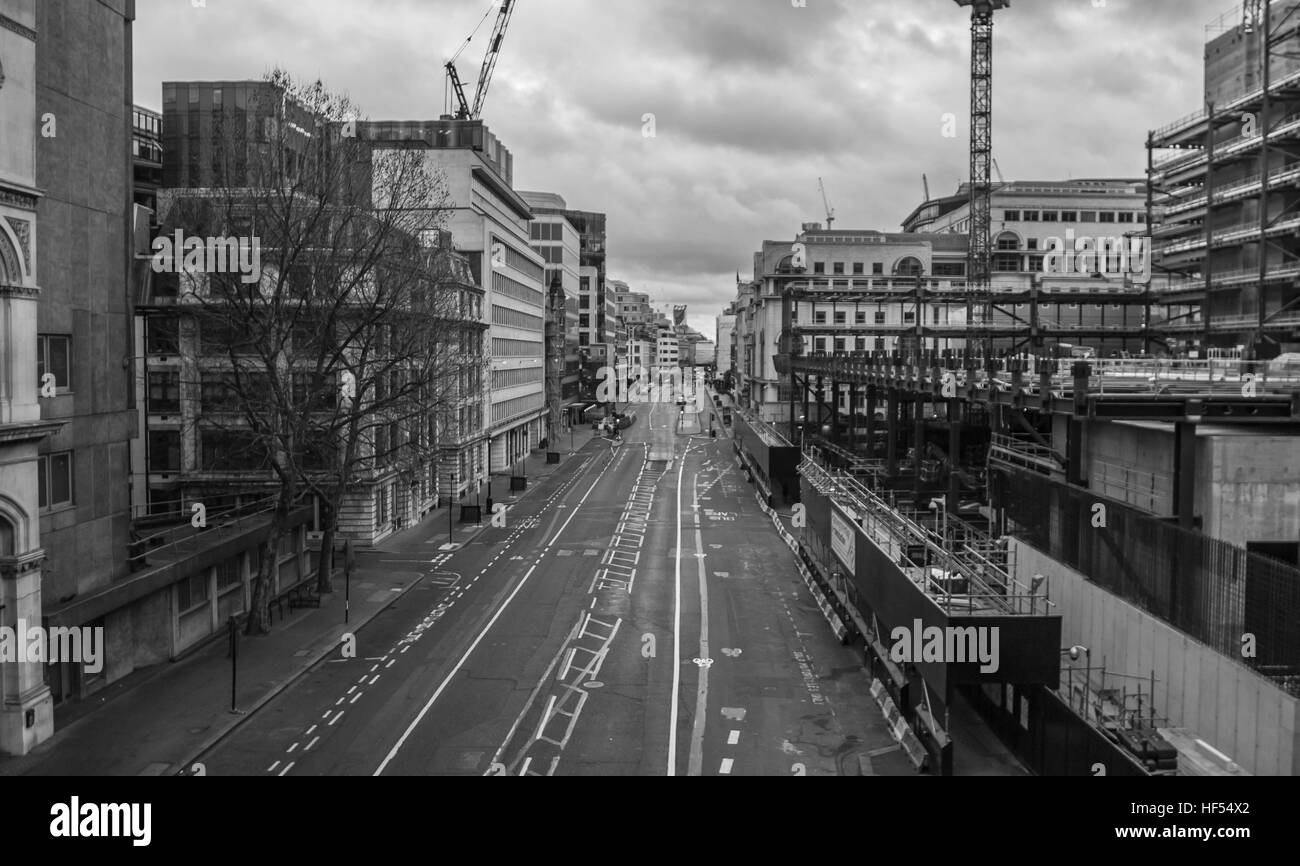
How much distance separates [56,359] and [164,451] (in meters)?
21.0

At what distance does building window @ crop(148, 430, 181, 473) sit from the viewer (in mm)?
42750

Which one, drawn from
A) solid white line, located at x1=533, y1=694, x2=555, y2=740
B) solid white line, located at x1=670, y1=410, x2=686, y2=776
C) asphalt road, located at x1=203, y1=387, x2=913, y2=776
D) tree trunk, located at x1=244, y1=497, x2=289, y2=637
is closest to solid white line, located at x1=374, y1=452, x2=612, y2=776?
asphalt road, located at x1=203, y1=387, x2=913, y2=776

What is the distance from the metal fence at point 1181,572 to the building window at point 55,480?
23.5 metres

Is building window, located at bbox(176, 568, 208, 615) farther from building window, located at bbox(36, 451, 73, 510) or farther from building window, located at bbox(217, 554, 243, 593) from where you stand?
building window, located at bbox(36, 451, 73, 510)

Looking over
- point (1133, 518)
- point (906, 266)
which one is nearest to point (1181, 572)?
point (1133, 518)

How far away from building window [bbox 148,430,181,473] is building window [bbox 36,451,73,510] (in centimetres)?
2025

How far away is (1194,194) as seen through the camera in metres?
63.4

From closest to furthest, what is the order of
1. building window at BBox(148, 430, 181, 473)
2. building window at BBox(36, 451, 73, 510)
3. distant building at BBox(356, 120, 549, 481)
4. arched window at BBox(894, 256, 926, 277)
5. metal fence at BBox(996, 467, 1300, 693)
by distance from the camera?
metal fence at BBox(996, 467, 1300, 693)
building window at BBox(36, 451, 73, 510)
building window at BBox(148, 430, 181, 473)
distant building at BBox(356, 120, 549, 481)
arched window at BBox(894, 256, 926, 277)

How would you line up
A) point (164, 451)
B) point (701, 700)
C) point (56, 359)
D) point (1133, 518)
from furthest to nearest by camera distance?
point (164, 451) → point (701, 700) → point (56, 359) → point (1133, 518)

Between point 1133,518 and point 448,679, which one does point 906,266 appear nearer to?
point 1133,518

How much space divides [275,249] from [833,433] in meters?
49.0

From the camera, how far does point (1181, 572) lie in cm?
1978

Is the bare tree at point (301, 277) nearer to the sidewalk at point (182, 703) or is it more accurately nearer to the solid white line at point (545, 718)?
the sidewalk at point (182, 703)

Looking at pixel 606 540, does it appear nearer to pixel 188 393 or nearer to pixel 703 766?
pixel 188 393
